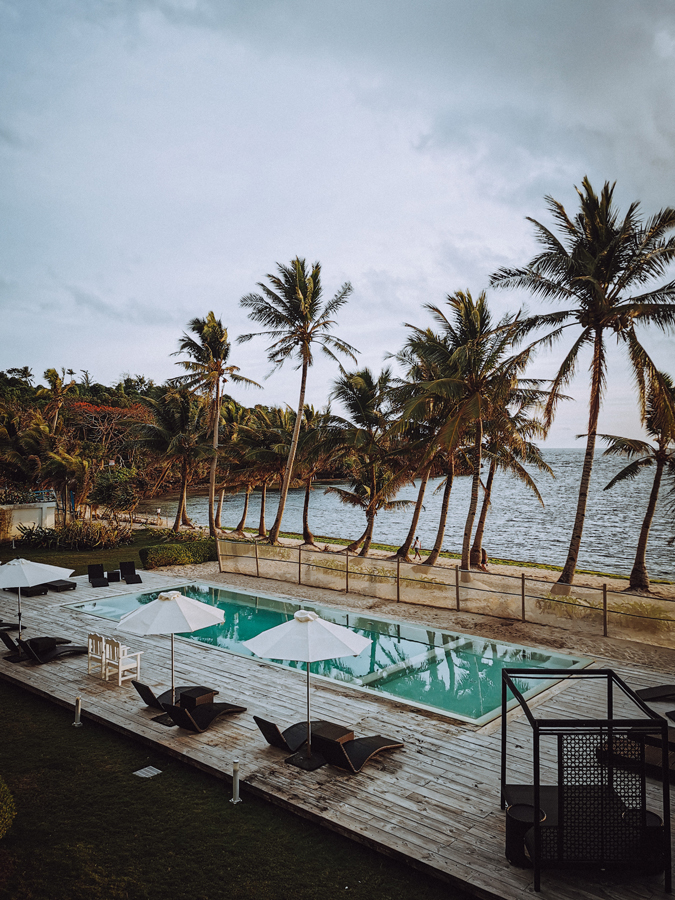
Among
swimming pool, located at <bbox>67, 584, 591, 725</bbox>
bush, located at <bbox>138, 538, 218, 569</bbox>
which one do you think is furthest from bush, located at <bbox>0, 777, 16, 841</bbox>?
bush, located at <bbox>138, 538, 218, 569</bbox>

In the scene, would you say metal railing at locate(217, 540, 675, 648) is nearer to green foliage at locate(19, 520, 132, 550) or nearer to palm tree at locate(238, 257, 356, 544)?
palm tree at locate(238, 257, 356, 544)

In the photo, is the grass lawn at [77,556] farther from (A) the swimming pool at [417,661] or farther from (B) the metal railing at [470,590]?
(A) the swimming pool at [417,661]

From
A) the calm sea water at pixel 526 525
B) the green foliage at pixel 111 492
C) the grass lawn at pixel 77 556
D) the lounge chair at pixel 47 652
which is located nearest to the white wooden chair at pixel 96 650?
the lounge chair at pixel 47 652

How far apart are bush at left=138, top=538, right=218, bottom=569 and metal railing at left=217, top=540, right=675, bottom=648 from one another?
2731 mm

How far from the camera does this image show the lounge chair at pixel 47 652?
36.1 ft

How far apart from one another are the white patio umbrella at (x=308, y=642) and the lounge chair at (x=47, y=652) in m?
5.81

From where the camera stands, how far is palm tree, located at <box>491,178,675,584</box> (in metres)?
15.7

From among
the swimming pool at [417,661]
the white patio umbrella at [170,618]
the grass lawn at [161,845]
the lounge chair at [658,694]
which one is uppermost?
the white patio umbrella at [170,618]

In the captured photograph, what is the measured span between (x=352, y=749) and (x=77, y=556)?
2090 cm

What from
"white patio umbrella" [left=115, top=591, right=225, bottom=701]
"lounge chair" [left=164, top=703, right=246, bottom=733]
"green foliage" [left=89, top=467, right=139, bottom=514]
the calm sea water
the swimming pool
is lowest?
the calm sea water

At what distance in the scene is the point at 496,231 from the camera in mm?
23672

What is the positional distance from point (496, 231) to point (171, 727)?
22069mm

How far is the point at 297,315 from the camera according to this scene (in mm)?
25156

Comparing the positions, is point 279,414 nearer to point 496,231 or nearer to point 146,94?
point 496,231
